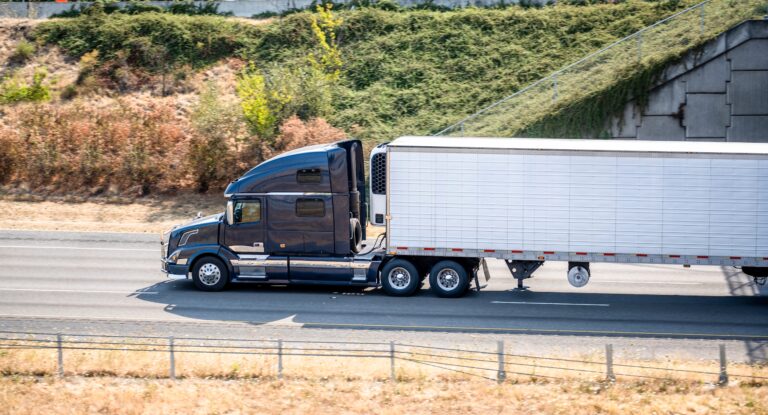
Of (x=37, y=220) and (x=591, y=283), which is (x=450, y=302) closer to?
(x=591, y=283)

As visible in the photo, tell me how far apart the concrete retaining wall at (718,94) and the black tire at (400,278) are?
617 inches

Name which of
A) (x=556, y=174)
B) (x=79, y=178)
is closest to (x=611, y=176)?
(x=556, y=174)

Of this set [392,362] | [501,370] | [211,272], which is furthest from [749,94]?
[392,362]

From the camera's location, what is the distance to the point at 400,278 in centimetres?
2391

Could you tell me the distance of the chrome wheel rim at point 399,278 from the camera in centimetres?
2384

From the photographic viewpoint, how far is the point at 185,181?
3897 centimetres

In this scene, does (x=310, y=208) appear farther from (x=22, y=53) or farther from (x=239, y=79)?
(x=22, y=53)

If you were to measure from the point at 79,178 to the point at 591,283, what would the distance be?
24.0 m

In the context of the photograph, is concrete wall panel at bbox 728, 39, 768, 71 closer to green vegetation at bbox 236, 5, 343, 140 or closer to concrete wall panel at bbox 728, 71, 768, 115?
concrete wall panel at bbox 728, 71, 768, 115

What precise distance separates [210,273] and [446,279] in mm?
6501

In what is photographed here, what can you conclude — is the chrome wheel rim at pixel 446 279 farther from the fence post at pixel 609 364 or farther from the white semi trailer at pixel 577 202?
the fence post at pixel 609 364

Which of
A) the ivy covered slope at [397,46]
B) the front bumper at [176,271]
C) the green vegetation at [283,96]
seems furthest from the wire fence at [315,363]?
the ivy covered slope at [397,46]

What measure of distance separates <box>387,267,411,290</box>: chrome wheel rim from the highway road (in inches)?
16.7

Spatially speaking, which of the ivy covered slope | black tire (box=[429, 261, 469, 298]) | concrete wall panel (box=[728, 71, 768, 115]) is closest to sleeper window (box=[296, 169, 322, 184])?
black tire (box=[429, 261, 469, 298])
